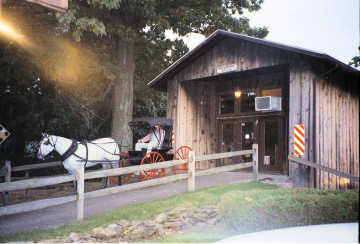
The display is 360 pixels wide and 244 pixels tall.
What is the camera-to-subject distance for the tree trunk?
56.3 feet

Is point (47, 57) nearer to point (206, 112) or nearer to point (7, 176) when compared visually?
point (7, 176)

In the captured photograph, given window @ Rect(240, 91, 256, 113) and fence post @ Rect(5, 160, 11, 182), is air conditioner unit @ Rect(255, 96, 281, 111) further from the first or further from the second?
→ fence post @ Rect(5, 160, 11, 182)

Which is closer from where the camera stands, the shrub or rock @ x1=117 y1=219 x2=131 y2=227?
the shrub

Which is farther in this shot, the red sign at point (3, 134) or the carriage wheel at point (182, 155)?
the carriage wheel at point (182, 155)

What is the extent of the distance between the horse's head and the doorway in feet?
24.8

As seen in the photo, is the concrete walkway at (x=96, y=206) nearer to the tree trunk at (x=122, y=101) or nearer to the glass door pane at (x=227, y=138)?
the glass door pane at (x=227, y=138)

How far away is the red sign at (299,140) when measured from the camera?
425 inches

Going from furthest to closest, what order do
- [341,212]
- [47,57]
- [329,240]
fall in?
[47,57] → [341,212] → [329,240]

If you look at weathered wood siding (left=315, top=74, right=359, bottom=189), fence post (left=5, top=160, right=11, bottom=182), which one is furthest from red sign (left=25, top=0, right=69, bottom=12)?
weathered wood siding (left=315, top=74, right=359, bottom=189)

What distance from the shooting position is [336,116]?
1194 cm

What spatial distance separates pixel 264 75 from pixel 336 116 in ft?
11.0

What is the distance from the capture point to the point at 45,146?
34.9ft

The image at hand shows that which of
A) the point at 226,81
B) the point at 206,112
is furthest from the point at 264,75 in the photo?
→ the point at 206,112

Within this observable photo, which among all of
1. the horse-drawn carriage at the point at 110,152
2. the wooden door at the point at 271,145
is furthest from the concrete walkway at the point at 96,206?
the wooden door at the point at 271,145
